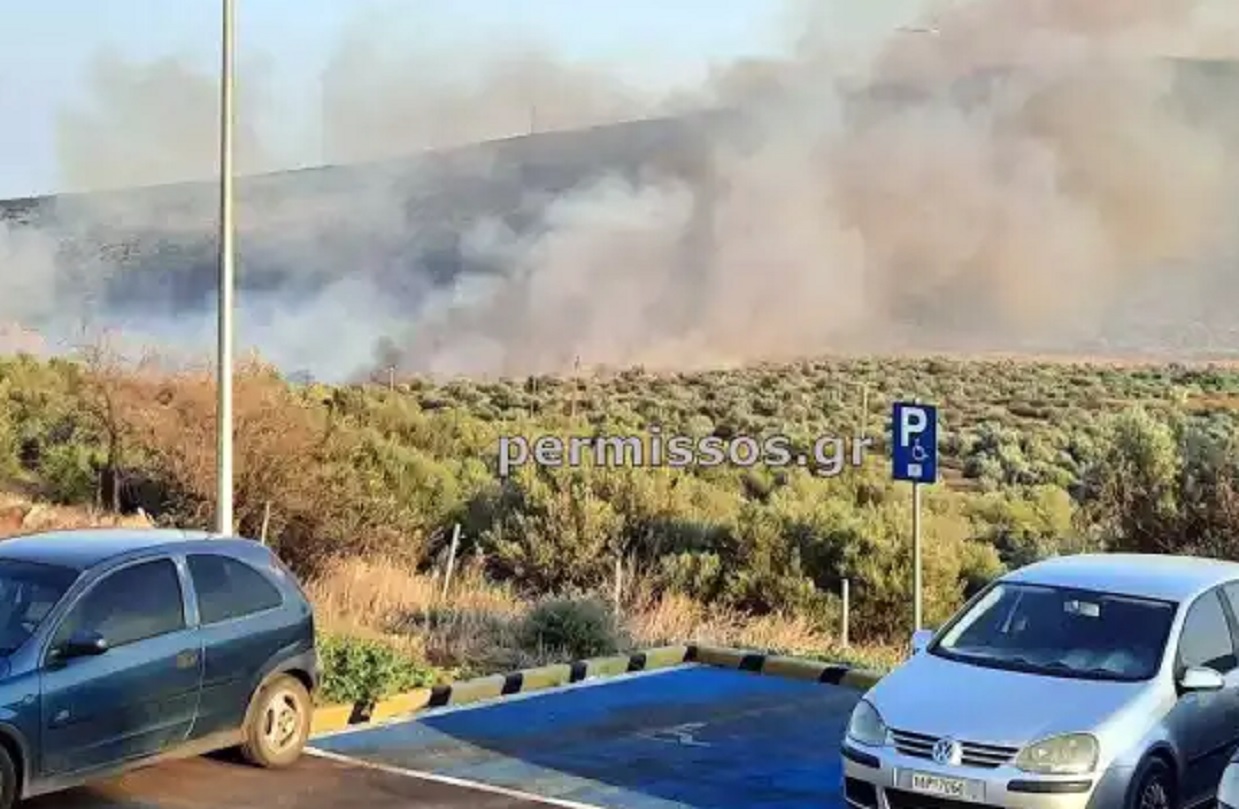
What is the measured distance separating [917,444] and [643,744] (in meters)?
5.00

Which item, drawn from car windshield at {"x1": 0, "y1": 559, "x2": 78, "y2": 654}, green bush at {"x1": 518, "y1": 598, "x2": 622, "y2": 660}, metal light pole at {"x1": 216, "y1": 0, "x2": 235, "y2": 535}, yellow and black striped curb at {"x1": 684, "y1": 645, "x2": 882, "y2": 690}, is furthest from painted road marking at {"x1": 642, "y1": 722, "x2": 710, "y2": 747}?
metal light pole at {"x1": 216, "y1": 0, "x2": 235, "y2": 535}

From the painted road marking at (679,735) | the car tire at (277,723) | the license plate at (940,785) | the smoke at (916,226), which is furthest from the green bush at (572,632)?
the smoke at (916,226)

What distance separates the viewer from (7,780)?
8352 mm

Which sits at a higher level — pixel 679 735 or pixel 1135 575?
pixel 1135 575

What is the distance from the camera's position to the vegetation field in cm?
1995

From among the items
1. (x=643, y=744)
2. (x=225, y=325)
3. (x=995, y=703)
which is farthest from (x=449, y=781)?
(x=225, y=325)

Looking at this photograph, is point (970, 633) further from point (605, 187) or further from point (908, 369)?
point (605, 187)

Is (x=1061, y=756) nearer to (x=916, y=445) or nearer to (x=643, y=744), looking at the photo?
(x=643, y=744)

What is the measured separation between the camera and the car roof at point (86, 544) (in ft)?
30.6

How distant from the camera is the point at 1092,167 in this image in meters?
48.2

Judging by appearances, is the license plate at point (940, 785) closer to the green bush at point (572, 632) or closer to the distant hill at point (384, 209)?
the green bush at point (572, 632)

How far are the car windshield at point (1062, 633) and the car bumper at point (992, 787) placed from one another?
82cm

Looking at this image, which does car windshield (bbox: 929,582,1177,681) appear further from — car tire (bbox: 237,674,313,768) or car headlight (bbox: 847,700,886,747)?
car tire (bbox: 237,674,313,768)

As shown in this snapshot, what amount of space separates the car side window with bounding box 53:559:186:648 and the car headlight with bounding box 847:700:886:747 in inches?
150
